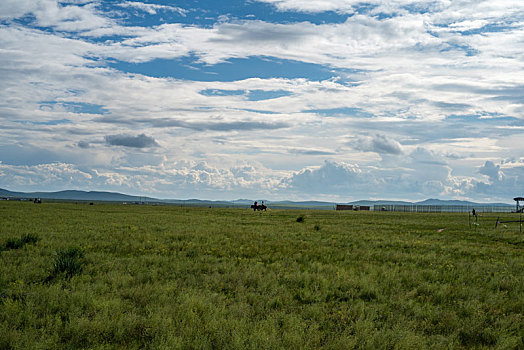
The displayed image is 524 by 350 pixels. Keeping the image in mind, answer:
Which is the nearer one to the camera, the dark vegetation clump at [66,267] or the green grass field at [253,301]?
the green grass field at [253,301]

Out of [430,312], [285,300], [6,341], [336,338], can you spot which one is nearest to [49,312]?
[6,341]

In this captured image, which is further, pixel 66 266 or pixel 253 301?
pixel 66 266

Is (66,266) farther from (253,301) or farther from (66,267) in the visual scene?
(253,301)

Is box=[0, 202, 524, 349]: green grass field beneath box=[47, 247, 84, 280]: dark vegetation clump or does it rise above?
beneath

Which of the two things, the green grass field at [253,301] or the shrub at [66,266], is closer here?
the green grass field at [253,301]

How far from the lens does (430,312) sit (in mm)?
9891

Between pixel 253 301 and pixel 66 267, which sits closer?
pixel 253 301

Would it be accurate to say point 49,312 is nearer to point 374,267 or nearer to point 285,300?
point 285,300

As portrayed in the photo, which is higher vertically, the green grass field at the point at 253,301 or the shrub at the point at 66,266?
the shrub at the point at 66,266

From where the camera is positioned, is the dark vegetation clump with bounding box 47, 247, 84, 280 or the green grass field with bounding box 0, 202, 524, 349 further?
the dark vegetation clump with bounding box 47, 247, 84, 280

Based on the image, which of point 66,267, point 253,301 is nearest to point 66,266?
point 66,267

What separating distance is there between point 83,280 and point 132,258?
173 inches

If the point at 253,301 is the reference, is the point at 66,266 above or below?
above

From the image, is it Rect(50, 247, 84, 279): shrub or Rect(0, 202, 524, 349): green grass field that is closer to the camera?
Rect(0, 202, 524, 349): green grass field
